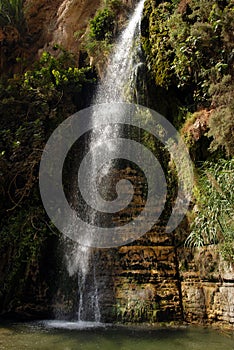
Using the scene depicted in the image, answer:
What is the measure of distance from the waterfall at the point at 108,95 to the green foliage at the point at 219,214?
236cm

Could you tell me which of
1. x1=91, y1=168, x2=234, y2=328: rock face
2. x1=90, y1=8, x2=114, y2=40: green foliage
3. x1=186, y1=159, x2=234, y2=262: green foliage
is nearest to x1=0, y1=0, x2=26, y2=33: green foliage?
x1=90, y1=8, x2=114, y2=40: green foliage

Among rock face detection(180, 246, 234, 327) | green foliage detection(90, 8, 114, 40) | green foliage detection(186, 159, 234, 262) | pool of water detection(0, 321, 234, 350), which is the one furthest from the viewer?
green foliage detection(90, 8, 114, 40)

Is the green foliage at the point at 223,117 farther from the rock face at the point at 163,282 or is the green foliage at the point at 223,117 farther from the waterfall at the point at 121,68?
the waterfall at the point at 121,68

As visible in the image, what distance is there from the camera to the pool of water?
14.7 ft

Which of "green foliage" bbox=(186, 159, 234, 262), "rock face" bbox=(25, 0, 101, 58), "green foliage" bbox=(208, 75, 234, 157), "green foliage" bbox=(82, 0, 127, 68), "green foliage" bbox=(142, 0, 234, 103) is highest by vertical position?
"rock face" bbox=(25, 0, 101, 58)

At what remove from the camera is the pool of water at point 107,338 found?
4488 millimetres

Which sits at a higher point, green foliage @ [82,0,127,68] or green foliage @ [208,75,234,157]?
green foliage @ [82,0,127,68]

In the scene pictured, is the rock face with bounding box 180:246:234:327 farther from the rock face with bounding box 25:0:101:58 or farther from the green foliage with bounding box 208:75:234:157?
the rock face with bounding box 25:0:101:58

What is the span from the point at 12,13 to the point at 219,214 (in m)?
11.0

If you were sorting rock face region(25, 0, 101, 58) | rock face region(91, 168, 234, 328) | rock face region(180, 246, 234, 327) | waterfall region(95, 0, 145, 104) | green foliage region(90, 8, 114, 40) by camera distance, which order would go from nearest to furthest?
rock face region(180, 246, 234, 327) < rock face region(91, 168, 234, 328) < waterfall region(95, 0, 145, 104) < green foliage region(90, 8, 114, 40) < rock face region(25, 0, 101, 58)

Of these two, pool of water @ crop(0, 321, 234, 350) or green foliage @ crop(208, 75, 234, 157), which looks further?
green foliage @ crop(208, 75, 234, 157)

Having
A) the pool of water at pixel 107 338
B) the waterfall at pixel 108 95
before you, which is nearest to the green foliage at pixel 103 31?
the waterfall at pixel 108 95

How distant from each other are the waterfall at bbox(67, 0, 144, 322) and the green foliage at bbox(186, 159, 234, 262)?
2364 mm

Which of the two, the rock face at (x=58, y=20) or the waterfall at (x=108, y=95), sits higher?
the rock face at (x=58, y=20)
